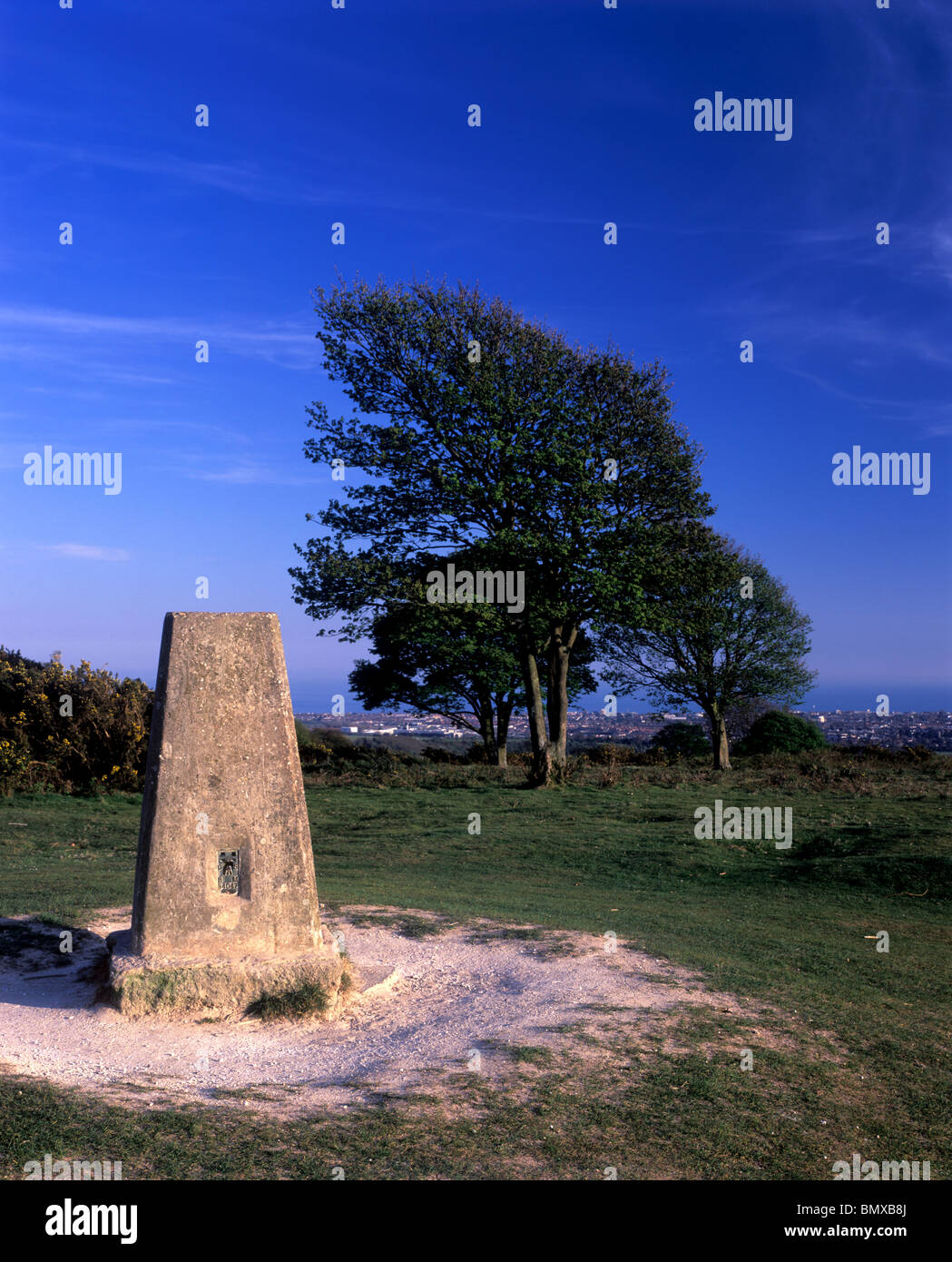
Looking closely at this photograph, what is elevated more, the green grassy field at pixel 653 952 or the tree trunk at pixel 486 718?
the tree trunk at pixel 486 718

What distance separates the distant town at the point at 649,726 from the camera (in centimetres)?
4053

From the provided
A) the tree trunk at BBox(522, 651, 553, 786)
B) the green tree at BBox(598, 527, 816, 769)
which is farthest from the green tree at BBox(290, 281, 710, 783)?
the green tree at BBox(598, 527, 816, 769)

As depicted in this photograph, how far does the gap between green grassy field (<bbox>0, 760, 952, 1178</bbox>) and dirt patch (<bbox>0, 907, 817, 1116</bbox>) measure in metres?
0.17

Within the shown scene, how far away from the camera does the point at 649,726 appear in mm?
63500

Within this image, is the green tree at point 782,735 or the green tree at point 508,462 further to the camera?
the green tree at point 782,735

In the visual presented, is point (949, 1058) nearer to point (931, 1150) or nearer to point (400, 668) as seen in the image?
point (931, 1150)

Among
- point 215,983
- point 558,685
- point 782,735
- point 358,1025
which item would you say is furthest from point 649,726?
point 215,983

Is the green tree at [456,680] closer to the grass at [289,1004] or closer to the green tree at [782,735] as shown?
the green tree at [782,735]

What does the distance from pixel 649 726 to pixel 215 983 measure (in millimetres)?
58227

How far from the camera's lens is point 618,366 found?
85.4 ft
